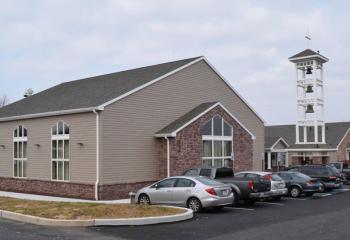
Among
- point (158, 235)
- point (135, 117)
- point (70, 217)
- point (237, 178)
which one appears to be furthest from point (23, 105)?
point (158, 235)

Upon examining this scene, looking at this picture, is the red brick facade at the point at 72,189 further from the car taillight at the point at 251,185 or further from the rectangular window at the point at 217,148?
the car taillight at the point at 251,185

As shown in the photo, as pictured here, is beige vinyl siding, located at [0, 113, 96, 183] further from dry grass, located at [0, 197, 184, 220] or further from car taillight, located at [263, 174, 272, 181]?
car taillight, located at [263, 174, 272, 181]

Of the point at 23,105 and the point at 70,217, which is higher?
the point at 23,105

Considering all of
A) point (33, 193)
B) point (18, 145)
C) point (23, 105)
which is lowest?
point (33, 193)

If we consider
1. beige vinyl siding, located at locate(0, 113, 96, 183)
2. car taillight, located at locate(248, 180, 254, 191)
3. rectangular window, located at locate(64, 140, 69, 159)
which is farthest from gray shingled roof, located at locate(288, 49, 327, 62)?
car taillight, located at locate(248, 180, 254, 191)

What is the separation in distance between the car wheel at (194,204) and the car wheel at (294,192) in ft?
28.8

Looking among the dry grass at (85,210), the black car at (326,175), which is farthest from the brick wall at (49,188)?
the black car at (326,175)

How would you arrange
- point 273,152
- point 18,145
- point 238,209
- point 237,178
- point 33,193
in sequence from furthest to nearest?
point 273,152
point 18,145
point 33,193
point 237,178
point 238,209

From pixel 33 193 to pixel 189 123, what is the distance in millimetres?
9115

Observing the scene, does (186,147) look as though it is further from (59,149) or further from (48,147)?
(48,147)

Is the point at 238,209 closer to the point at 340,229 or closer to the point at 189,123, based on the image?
the point at 340,229

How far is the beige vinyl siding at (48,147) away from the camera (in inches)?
955

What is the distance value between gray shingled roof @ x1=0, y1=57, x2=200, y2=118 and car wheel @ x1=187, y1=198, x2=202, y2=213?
780cm

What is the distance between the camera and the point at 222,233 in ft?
43.7
